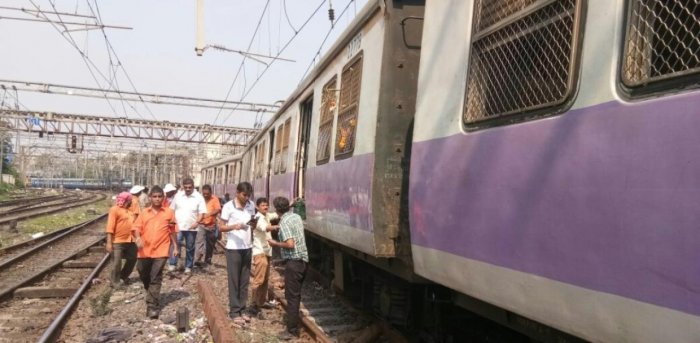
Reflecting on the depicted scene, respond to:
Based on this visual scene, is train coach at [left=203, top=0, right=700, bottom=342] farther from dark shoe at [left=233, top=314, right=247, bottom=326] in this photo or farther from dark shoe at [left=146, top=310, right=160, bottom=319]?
dark shoe at [left=146, top=310, right=160, bottom=319]

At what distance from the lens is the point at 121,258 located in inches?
398

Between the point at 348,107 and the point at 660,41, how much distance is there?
153 inches

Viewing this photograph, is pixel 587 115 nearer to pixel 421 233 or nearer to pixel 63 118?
pixel 421 233

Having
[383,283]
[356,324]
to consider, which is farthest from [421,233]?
[356,324]

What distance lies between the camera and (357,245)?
5176 millimetres

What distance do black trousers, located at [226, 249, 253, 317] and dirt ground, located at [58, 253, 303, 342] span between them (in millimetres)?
287

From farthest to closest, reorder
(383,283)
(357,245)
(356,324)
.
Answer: (356,324) → (383,283) → (357,245)

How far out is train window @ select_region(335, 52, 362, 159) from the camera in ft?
18.3

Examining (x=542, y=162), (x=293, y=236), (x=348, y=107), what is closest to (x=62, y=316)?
(x=293, y=236)

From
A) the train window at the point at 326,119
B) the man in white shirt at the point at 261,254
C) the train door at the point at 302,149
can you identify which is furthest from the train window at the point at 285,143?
the train window at the point at 326,119

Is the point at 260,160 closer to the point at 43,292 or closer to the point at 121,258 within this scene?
the point at 121,258

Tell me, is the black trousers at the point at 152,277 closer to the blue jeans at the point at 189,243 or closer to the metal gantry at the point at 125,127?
the blue jeans at the point at 189,243

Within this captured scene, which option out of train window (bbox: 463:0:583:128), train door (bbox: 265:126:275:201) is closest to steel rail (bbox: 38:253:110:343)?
train door (bbox: 265:126:275:201)

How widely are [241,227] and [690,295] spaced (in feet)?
20.7
